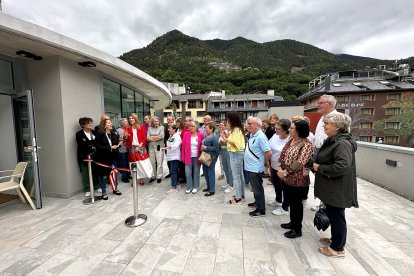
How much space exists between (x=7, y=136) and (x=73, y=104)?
5.44 feet

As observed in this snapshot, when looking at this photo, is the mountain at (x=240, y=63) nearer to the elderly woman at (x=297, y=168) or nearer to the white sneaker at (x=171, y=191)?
the white sneaker at (x=171, y=191)

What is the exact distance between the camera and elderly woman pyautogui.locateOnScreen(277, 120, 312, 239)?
8.32ft

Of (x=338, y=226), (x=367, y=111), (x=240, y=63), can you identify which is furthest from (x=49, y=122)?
(x=240, y=63)

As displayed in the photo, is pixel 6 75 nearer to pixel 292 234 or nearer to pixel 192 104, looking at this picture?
pixel 292 234

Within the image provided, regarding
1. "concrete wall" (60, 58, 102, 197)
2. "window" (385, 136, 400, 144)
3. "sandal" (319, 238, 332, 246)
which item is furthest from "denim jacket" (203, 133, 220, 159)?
"window" (385, 136, 400, 144)

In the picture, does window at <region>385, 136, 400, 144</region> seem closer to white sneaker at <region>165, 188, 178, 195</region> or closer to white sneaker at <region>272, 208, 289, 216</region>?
white sneaker at <region>272, 208, 289, 216</region>

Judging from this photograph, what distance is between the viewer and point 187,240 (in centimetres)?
271

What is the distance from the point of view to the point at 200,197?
4297 mm

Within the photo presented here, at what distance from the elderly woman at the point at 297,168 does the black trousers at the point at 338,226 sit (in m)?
0.37

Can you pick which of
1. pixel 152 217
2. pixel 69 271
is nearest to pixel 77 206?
pixel 152 217

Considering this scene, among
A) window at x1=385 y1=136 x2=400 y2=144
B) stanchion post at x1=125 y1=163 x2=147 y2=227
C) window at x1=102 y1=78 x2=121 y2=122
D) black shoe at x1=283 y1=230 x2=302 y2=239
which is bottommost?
window at x1=385 y1=136 x2=400 y2=144

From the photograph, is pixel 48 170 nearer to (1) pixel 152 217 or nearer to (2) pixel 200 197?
(1) pixel 152 217

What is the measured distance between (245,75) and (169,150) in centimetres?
5889

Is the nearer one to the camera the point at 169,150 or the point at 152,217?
the point at 152,217
